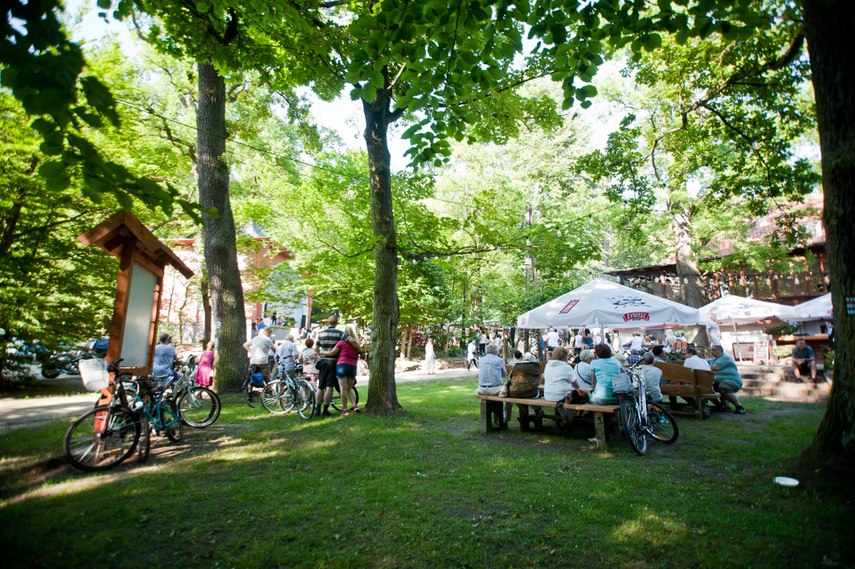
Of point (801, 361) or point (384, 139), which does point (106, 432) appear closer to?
point (384, 139)

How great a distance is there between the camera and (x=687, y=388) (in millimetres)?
9148

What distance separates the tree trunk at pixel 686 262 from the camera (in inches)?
852

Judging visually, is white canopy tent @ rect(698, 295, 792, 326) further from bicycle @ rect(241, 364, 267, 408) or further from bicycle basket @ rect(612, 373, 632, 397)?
bicycle @ rect(241, 364, 267, 408)

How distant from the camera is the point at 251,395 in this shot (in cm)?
1018

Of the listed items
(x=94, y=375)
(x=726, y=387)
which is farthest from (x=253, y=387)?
(x=726, y=387)

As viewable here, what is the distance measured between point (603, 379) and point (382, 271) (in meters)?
4.52

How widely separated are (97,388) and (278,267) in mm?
15592

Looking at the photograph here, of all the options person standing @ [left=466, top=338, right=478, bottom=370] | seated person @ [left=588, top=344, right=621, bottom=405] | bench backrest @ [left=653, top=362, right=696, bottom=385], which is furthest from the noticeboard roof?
person standing @ [left=466, top=338, right=478, bottom=370]

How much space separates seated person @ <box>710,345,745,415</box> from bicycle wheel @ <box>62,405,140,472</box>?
1066 cm

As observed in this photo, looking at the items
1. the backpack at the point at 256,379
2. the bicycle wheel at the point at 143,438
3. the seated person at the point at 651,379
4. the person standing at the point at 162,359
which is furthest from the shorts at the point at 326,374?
the seated person at the point at 651,379

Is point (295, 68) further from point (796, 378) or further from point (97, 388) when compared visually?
point (796, 378)

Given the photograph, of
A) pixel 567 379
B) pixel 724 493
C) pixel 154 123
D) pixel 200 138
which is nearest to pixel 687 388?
pixel 567 379

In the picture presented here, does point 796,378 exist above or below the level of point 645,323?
below

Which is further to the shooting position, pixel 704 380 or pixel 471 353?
pixel 471 353
